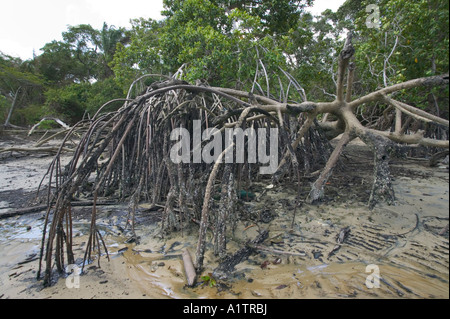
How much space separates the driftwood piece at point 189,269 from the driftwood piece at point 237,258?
16 cm

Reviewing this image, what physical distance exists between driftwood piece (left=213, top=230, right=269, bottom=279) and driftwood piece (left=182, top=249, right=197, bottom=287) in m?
0.16

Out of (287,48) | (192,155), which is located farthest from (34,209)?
(287,48)

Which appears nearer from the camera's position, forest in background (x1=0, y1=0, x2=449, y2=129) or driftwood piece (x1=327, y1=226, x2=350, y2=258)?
driftwood piece (x1=327, y1=226, x2=350, y2=258)

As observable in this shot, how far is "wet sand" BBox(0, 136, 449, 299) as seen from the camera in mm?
1583

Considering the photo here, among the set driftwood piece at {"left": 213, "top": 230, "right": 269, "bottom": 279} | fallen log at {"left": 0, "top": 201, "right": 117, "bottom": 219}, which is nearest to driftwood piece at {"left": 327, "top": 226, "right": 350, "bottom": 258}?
driftwood piece at {"left": 213, "top": 230, "right": 269, "bottom": 279}

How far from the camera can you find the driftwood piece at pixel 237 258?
193cm

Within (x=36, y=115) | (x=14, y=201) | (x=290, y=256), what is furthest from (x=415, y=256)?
(x=36, y=115)

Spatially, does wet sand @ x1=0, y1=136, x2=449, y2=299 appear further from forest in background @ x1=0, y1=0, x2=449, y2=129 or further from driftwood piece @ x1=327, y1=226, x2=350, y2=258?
forest in background @ x1=0, y1=0, x2=449, y2=129

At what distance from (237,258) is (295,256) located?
0.46 m

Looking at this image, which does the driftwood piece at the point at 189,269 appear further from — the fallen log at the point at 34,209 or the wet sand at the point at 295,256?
the fallen log at the point at 34,209

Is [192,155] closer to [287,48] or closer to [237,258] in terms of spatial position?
[237,258]

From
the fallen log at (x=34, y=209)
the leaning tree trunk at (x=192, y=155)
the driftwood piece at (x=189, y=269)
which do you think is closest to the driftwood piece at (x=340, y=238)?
the leaning tree trunk at (x=192, y=155)

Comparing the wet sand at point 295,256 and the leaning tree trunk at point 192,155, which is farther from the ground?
the leaning tree trunk at point 192,155
